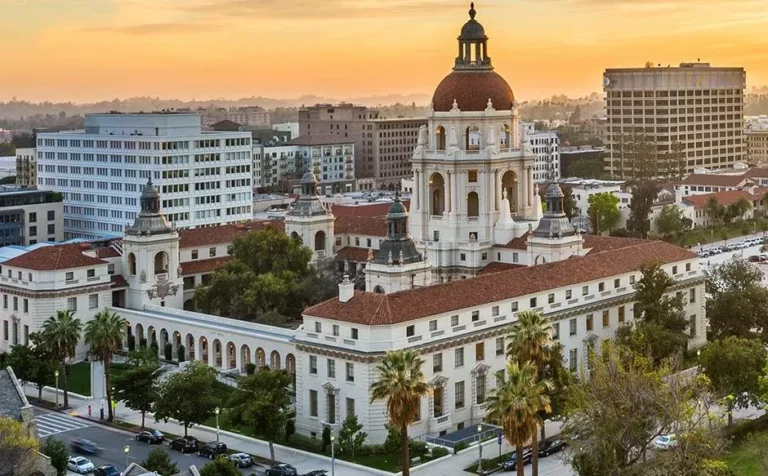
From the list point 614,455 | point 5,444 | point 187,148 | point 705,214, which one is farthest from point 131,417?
point 705,214

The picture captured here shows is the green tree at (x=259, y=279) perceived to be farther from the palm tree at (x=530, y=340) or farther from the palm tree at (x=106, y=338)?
the palm tree at (x=530, y=340)

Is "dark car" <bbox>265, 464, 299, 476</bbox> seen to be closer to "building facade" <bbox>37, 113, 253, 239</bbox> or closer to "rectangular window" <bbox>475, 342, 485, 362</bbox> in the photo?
"rectangular window" <bbox>475, 342, 485, 362</bbox>

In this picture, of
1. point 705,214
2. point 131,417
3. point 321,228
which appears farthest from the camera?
point 705,214

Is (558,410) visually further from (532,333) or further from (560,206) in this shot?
(560,206)

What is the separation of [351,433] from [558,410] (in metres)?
14.0

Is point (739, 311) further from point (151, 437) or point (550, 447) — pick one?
point (151, 437)

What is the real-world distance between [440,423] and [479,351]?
7.05m

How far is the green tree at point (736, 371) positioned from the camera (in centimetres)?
8425

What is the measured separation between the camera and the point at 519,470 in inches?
2709

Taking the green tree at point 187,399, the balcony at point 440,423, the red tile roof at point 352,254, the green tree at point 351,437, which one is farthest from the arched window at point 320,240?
the green tree at point 351,437

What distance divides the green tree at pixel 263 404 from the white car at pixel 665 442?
24792mm

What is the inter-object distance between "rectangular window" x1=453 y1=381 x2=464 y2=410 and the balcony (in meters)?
1.60

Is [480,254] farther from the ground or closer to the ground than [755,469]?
farther from the ground

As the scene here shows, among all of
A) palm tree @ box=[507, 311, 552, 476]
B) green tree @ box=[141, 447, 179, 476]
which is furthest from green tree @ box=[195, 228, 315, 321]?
palm tree @ box=[507, 311, 552, 476]
